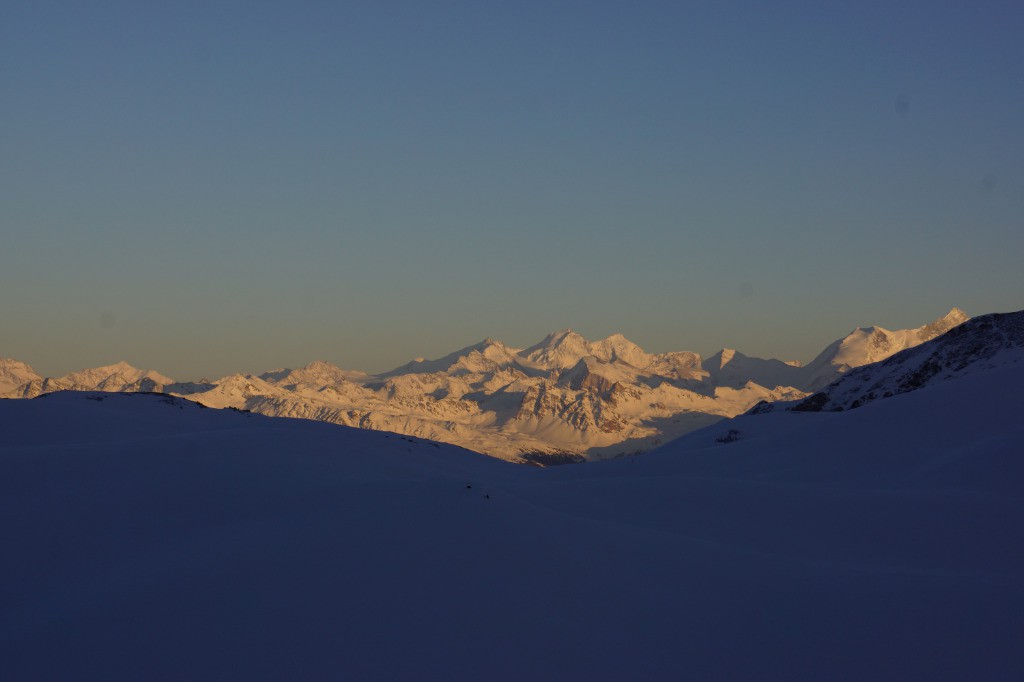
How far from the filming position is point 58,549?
15.9 meters

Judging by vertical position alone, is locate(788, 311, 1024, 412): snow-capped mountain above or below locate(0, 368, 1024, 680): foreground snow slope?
above

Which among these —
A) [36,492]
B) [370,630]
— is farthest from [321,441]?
[370,630]

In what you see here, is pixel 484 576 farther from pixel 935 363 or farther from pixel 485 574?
pixel 935 363

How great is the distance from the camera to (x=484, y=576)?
42.8ft

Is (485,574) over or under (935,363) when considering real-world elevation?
under

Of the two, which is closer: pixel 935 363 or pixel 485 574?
pixel 485 574

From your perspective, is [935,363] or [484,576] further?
[935,363]

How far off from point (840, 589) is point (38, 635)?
11263mm

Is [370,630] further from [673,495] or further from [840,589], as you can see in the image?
[673,495]

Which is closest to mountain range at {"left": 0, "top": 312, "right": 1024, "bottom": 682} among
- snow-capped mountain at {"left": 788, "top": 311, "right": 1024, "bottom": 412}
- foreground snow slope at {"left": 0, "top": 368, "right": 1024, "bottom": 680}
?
foreground snow slope at {"left": 0, "top": 368, "right": 1024, "bottom": 680}

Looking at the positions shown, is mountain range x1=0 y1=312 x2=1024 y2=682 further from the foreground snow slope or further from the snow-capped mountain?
the snow-capped mountain

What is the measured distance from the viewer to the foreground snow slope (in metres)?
10.7

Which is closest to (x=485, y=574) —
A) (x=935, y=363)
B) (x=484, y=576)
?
(x=484, y=576)

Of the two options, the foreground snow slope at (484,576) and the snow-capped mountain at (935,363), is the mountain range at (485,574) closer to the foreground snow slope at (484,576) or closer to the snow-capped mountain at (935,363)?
the foreground snow slope at (484,576)
